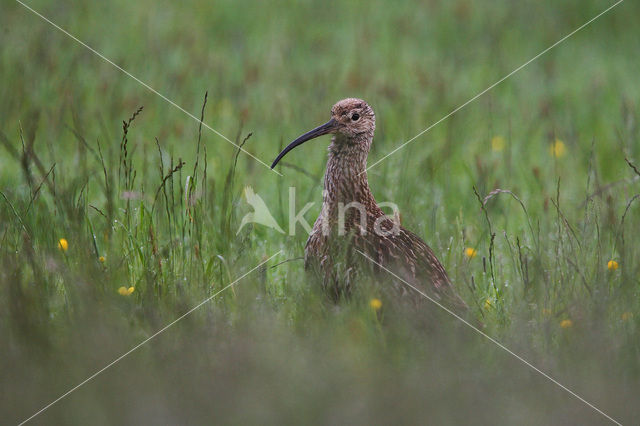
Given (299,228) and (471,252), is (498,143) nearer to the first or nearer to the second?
(471,252)

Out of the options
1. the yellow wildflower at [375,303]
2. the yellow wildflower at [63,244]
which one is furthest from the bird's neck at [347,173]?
the yellow wildflower at [63,244]

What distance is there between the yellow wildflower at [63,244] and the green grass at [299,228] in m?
0.03

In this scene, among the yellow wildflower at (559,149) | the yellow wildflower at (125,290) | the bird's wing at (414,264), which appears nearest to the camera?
the yellow wildflower at (125,290)

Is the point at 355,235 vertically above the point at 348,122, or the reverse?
the point at 348,122

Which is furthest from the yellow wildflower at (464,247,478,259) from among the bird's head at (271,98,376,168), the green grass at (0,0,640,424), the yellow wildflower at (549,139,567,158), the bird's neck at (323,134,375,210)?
the yellow wildflower at (549,139,567,158)

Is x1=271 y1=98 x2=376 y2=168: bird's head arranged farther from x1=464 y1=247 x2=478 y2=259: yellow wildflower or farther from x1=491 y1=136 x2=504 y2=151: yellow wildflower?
x1=491 y1=136 x2=504 y2=151: yellow wildflower

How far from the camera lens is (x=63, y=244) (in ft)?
14.7

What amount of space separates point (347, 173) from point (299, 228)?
1.82 feet

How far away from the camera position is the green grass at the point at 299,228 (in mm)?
3217

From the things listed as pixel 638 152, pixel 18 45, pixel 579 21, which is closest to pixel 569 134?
pixel 638 152

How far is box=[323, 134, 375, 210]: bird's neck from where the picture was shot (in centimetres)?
461

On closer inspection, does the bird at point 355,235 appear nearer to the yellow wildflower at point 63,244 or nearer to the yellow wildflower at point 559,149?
the yellow wildflower at point 63,244

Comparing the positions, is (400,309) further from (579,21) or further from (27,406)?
(579,21)

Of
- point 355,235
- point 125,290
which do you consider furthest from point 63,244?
point 355,235
